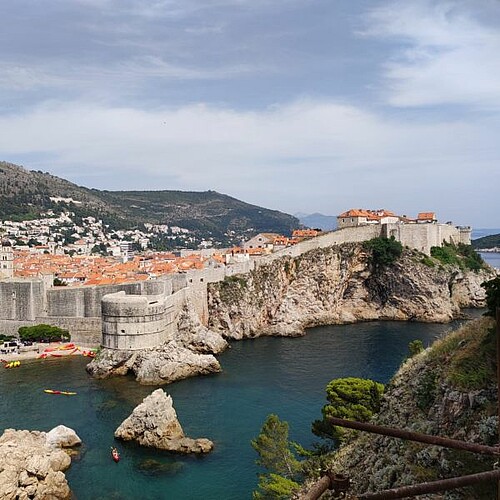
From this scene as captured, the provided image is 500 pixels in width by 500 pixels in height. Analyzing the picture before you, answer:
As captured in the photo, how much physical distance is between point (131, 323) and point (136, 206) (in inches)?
4365

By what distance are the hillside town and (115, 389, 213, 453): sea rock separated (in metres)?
14.7

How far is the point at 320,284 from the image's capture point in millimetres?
37781

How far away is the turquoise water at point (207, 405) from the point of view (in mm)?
14070

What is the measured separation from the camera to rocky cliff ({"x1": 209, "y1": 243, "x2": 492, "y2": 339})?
34188 millimetres

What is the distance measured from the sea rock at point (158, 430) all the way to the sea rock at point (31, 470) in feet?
7.32

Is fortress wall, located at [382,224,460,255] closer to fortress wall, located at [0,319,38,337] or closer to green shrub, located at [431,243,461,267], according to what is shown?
green shrub, located at [431,243,461,267]

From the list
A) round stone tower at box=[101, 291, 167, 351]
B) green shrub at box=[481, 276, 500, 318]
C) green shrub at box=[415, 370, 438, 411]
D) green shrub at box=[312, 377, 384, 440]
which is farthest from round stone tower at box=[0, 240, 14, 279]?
green shrub at box=[481, 276, 500, 318]

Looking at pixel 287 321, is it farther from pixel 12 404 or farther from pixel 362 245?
pixel 12 404

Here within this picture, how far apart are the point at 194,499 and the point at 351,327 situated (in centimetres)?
2364

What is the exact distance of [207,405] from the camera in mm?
19938

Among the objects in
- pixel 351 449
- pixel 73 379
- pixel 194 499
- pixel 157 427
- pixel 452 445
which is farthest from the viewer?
pixel 73 379

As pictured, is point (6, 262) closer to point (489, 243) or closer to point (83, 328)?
point (83, 328)

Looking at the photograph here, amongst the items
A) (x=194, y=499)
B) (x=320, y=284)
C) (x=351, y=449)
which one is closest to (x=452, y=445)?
(x=351, y=449)

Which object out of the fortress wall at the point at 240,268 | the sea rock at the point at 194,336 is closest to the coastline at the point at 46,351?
the sea rock at the point at 194,336
